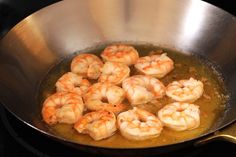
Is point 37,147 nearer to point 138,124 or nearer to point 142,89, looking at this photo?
point 138,124

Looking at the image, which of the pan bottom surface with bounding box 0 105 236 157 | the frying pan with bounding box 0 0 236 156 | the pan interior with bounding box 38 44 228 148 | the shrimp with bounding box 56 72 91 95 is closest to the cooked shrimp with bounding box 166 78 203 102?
the pan interior with bounding box 38 44 228 148

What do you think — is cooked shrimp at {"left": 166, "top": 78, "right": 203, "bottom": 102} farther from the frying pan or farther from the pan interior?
the frying pan

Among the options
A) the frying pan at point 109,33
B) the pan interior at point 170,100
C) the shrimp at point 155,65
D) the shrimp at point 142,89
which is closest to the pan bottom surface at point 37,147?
the pan interior at point 170,100

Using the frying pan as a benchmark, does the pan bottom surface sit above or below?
below

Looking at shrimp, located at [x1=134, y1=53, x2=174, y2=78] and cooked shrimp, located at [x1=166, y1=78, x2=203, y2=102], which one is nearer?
cooked shrimp, located at [x1=166, y1=78, x2=203, y2=102]

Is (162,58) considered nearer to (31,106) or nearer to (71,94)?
(71,94)

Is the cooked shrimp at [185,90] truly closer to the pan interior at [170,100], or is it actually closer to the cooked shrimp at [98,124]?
the pan interior at [170,100]

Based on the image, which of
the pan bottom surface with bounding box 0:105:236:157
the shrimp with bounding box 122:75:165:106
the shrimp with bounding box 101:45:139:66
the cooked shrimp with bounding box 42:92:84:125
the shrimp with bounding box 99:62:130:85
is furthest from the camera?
the shrimp with bounding box 101:45:139:66
